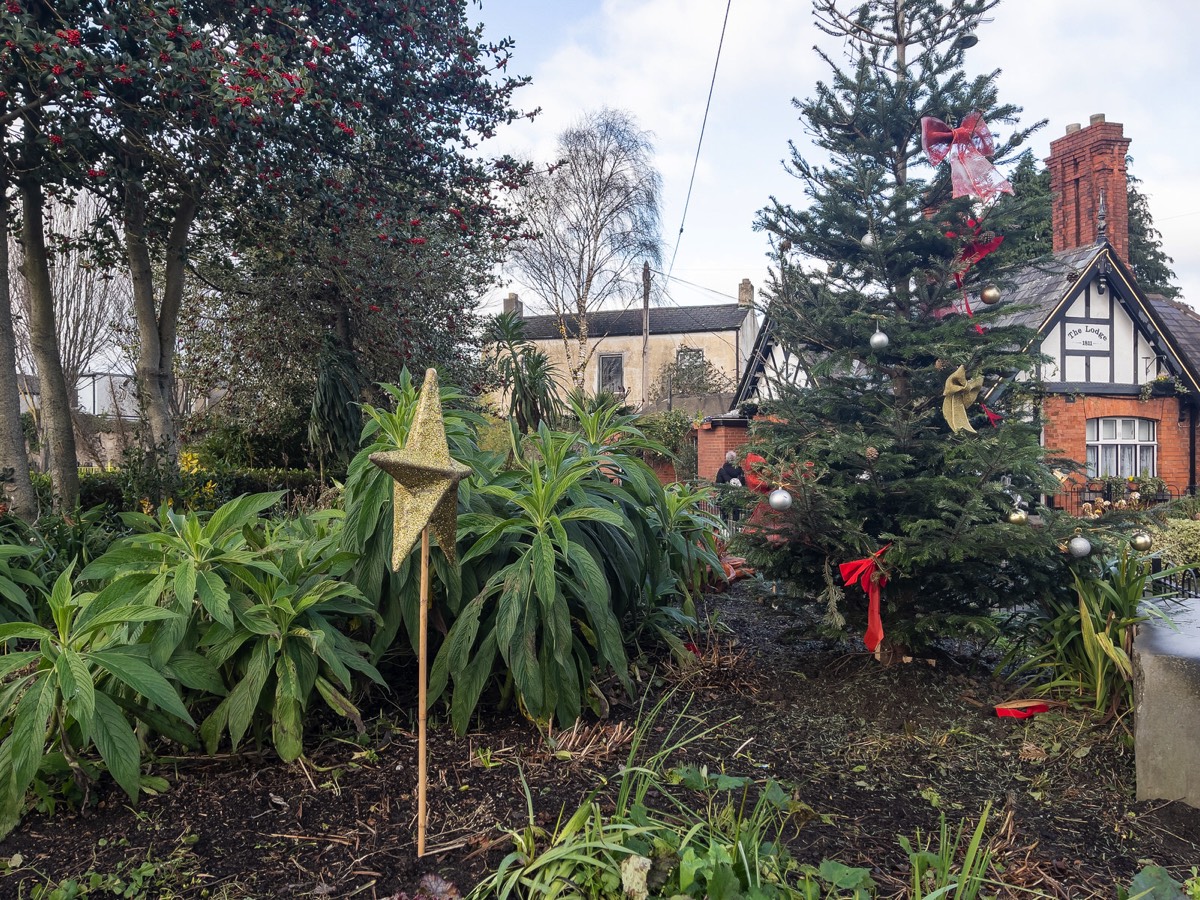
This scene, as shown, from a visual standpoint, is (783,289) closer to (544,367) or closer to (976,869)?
(976,869)

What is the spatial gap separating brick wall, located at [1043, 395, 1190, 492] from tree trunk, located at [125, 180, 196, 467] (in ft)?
43.5

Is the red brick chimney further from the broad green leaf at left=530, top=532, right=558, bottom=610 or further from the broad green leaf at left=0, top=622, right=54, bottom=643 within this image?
the broad green leaf at left=0, top=622, right=54, bottom=643

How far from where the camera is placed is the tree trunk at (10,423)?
5945mm

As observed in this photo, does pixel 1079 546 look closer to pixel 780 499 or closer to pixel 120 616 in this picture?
pixel 780 499

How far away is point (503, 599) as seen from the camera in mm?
2770

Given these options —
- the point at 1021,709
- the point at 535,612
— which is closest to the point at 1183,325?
the point at 1021,709

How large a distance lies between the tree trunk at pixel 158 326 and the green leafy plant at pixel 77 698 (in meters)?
5.91

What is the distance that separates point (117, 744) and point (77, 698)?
0.74 ft

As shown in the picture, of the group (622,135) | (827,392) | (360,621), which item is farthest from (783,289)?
(622,135)

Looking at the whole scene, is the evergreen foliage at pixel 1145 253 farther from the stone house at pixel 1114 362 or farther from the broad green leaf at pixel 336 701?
the broad green leaf at pixel 336 701

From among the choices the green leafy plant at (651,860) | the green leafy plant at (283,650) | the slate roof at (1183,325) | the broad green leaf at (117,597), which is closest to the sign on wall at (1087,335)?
the slate roof at (1183,325)

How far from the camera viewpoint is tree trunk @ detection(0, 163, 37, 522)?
5.95 m

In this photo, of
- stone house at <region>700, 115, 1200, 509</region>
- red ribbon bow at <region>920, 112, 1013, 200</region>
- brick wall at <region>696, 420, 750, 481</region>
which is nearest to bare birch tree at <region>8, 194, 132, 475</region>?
brick wall at <region>696, 420, 750, 481</region>

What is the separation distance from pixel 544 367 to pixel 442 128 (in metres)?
2.82
